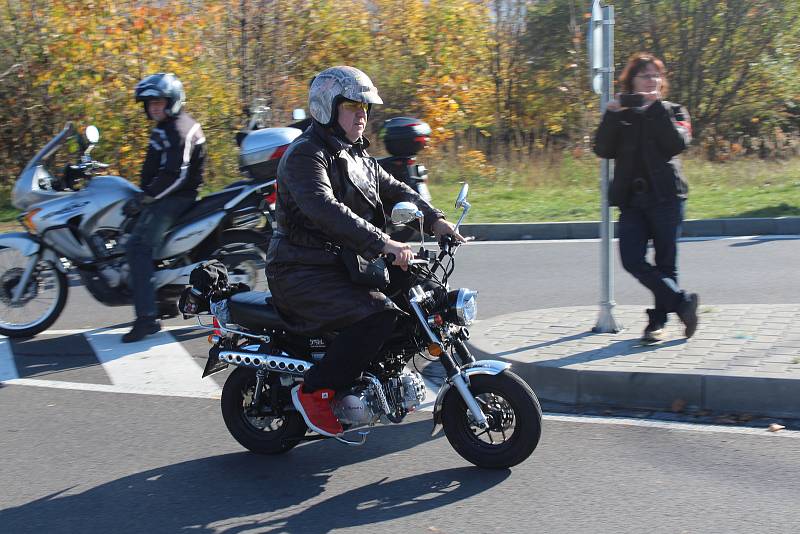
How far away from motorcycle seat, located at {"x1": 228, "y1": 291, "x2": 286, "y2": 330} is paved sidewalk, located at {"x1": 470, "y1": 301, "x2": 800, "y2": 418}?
1.78 m

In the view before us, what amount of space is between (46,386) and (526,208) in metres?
7.98

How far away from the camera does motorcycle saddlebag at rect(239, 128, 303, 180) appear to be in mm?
7922

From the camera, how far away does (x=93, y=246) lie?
7.73 metres

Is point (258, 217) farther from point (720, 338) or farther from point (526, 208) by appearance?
point (526, 208)

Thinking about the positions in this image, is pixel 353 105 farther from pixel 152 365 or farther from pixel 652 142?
pixel 152 365

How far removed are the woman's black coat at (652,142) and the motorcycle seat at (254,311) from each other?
2608 mm

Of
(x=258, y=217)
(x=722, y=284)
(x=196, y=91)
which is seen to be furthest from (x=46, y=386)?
(x=196, y=91)

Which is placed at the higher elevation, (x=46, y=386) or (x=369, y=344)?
(x=369, y=344)

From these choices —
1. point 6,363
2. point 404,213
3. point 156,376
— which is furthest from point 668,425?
point 6,363

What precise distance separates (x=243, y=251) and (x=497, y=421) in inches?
144

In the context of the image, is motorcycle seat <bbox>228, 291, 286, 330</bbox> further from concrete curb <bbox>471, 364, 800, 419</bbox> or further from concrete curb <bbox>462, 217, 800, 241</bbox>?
concrete curb <bbox>462, 217, 800, 241</bbox>

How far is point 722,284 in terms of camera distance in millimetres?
8742

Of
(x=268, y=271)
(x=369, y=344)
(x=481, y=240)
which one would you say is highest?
(x=268, y=271)

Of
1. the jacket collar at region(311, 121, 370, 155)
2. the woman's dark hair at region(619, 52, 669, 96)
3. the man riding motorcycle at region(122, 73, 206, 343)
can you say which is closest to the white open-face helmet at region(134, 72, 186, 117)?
the man riding motorcycle at region(122, 73, 206, 343)
